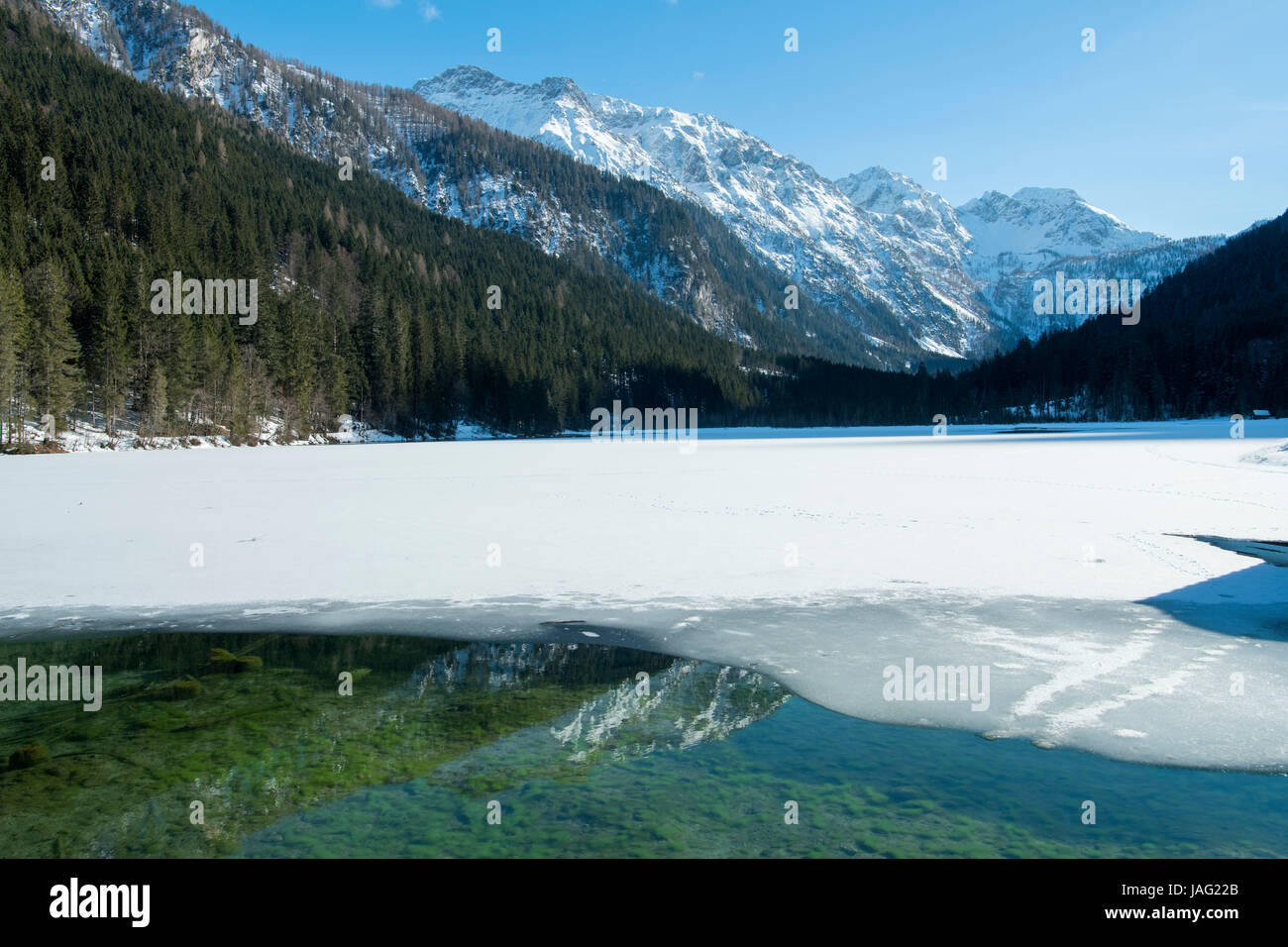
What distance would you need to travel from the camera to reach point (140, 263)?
212 feet

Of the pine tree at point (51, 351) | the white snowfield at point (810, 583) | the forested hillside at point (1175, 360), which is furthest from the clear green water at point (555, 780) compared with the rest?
the forested hillside at point (1175, 360)

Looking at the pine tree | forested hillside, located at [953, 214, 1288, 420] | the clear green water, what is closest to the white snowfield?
the clear green water

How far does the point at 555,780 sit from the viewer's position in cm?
537

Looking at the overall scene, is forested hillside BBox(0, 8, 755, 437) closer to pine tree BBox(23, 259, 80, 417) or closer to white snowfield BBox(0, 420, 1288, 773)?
pine tree BBox(23, 259, 80, 417)

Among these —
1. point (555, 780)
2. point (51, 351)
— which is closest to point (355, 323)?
point (51, 351)

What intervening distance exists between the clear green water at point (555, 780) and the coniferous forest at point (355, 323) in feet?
173

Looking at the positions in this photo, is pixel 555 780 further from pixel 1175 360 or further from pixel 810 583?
pixel 1175 360

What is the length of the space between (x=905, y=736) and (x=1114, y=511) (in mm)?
13876

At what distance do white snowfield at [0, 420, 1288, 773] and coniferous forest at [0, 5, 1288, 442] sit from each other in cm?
4343

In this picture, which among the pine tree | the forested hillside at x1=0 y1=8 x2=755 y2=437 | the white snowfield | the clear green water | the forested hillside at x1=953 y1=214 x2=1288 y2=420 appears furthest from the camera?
the forested hillside at x1=953 y1=214 x2=1288 y2=420

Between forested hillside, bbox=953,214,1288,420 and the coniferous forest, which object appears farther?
forested hillside, bbox=953,214,1288,420

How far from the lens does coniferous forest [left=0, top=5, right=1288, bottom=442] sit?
6034cm

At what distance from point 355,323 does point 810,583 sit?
95266mm
